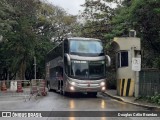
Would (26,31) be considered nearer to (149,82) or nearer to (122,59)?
(122,59)

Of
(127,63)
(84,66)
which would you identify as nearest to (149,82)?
(127,63)

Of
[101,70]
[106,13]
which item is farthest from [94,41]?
[106,13]

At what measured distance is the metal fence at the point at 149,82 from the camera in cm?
2164

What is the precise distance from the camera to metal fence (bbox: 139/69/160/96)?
21636 mm

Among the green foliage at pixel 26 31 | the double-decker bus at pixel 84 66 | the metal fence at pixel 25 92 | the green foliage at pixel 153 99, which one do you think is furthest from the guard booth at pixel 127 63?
the green foliage at pixel 26 31

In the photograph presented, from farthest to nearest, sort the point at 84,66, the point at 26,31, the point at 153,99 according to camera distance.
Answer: the point at 26,31
the point at 84,66
the point at 153,99

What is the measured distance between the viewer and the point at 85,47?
1013 inches

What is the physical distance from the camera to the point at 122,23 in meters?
34.2

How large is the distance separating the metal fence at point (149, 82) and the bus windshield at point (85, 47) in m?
3.99

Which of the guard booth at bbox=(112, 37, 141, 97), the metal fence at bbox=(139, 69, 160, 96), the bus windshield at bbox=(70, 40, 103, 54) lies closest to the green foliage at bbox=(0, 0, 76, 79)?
the bus windshield at bbox=(70, 40, 103, 54)

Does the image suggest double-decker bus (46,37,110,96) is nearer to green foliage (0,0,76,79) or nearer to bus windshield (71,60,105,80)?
bus windshield (71,60,105,80)

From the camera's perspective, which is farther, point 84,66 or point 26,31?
point 26,31

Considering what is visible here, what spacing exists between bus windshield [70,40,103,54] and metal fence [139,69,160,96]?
13.1 feet

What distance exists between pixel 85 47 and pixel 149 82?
5392 millimetres
